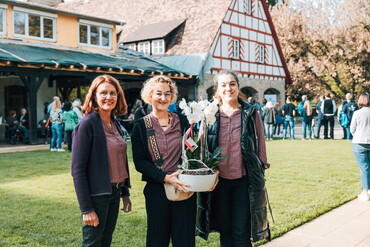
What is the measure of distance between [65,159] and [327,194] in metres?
6.64

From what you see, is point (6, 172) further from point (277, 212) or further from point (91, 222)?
point (91, 222)

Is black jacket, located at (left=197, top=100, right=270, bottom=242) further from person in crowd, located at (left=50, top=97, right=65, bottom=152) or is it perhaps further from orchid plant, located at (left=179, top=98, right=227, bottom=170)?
person in crowd, located at (left=50, top=97, right=65, bottom=152)

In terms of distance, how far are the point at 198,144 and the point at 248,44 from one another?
22.9 m

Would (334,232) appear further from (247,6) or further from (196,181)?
(247,6)

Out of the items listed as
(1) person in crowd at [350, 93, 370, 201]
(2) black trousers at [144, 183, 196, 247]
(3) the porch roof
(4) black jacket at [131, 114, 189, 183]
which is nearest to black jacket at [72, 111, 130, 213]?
(4) black jacket at [131, 114, 189, 183]

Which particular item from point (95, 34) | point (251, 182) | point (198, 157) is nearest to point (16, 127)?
point (95, 34)

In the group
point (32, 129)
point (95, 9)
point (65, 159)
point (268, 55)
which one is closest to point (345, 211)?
point (65, 159)

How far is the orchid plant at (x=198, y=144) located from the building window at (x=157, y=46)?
21.1 metres

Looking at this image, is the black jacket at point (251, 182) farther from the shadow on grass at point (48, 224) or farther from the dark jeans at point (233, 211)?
the shadow on grass at point (48, 224)

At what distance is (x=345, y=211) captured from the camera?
540cm

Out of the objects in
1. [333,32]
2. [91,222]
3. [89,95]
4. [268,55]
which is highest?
[333,32]

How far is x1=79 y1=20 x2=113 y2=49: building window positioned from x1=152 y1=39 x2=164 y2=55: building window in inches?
174

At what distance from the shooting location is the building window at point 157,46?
2369 cm

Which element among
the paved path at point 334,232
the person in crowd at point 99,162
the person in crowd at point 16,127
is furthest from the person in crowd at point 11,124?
the person in crowd at point 99,162
